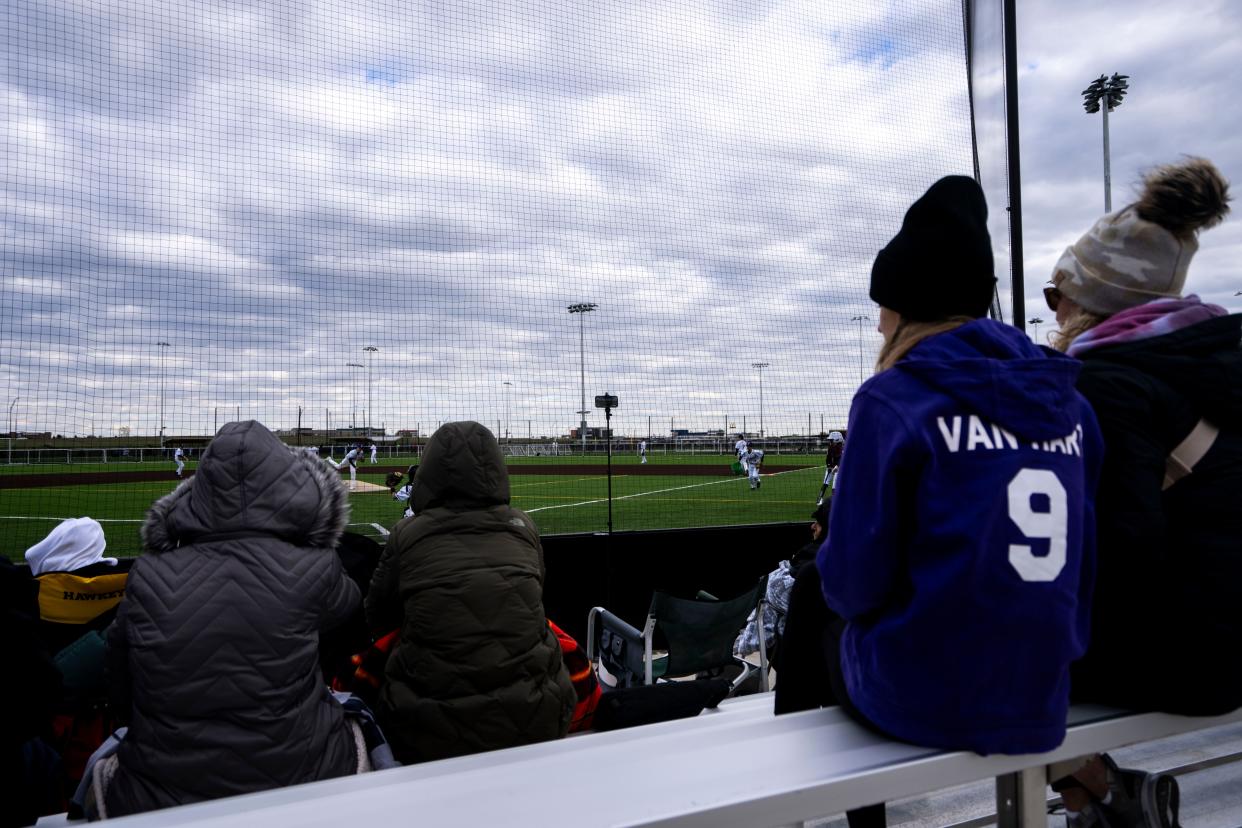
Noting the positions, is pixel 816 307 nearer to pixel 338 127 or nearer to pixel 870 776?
pixel 338 127

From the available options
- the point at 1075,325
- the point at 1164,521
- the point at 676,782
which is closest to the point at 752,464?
the point at 1075,325

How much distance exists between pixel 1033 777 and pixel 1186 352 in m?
0.79

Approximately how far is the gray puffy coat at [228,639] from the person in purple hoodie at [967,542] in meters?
1.33

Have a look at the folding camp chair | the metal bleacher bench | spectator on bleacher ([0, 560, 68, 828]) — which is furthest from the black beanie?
the folding camp chair

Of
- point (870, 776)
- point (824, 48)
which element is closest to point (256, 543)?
point (870, 776)

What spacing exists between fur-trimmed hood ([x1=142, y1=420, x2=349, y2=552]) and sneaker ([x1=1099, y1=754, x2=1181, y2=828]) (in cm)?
188

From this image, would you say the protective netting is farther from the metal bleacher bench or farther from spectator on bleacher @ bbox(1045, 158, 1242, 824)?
the metal bleacher bench

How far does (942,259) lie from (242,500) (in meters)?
1.68

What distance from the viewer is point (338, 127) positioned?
5.42 m

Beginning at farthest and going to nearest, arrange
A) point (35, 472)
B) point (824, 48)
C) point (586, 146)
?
point (35, 472), point (586, 146), point (824, 48)

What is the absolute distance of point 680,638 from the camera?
12.4ft

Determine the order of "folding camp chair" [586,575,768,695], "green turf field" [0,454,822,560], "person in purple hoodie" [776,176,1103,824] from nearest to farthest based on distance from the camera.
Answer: "person in purple hoodie" [776,176,1103,824] → "folding camp chair" [586,575,768,695] → "green turf field" [0,454,822,560]

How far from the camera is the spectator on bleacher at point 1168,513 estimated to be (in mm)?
1209

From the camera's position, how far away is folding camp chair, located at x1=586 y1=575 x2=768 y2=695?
3.70 metres
